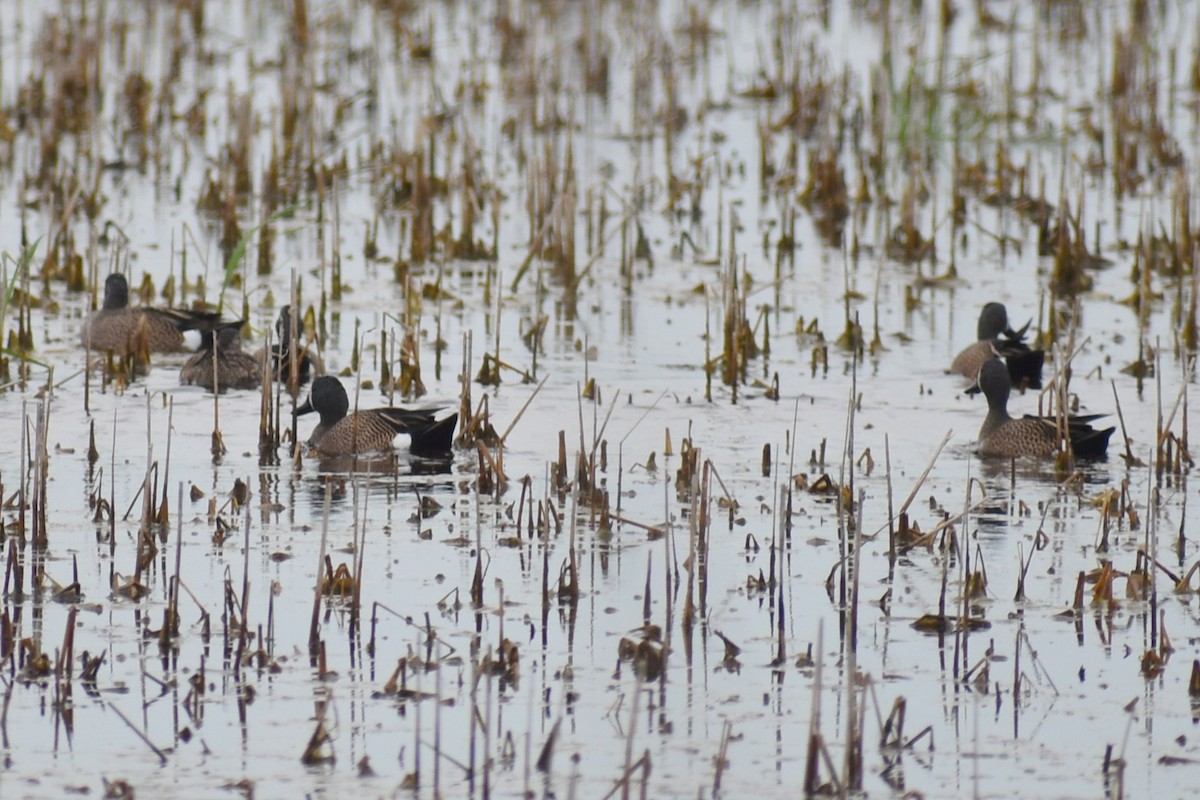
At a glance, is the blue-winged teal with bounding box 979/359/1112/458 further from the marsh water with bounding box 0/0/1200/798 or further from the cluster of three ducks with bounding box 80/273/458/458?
the cluster of three ducks with bounding box 80/273/458/458

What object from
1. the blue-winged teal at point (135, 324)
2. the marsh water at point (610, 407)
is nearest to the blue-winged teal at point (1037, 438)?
the marsh water at point (610, 407)

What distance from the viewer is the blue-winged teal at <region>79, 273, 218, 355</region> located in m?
10.7

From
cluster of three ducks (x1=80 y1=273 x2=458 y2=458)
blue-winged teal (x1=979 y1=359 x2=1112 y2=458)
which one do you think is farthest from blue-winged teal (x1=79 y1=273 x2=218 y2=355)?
blue-winged teal (x1=979 y1=359 x2=1112 y2=458)

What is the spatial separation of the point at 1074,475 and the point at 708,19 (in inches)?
531

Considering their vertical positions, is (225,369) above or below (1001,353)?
below

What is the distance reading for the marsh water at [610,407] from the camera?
18.1 ft

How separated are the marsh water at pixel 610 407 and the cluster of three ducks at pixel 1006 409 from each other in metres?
0.15

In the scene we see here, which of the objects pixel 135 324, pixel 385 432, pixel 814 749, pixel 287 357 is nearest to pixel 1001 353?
pixel 385 432

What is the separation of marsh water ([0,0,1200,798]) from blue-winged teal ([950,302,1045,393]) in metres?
0.13

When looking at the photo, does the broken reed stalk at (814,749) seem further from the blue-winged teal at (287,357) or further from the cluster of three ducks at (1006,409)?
the blue-winged teal at (287,357)

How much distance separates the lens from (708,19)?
2119cm

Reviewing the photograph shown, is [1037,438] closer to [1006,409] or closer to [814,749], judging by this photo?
[1006,409]

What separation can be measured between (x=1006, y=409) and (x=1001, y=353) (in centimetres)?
95

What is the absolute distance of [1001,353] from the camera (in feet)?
35.6
